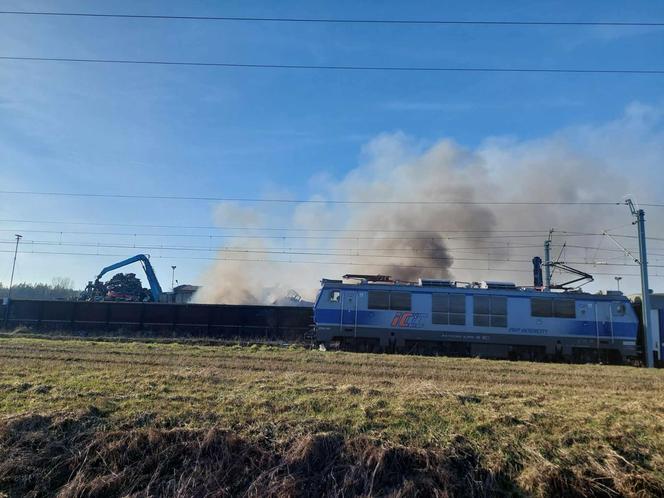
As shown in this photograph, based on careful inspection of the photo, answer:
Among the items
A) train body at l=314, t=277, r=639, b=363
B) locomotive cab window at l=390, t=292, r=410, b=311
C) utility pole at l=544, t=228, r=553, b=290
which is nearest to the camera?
train body at l=314, t=277, r=639, b=363

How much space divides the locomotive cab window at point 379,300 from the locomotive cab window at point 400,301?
22 centimetres

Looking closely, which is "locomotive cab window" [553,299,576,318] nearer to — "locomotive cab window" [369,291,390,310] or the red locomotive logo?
the red locomotive logo

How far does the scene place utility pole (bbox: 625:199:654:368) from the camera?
23.6 meters

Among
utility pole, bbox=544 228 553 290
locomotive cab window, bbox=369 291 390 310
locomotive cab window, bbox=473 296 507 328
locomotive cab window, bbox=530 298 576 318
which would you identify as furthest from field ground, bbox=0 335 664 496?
utility pole, bbox=544 228 553 290

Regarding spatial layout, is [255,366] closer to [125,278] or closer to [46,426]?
[46,426]

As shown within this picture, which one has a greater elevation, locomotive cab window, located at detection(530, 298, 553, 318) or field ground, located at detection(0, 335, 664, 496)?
locomotive cab window, located at detection(530, 298, 553, 318)

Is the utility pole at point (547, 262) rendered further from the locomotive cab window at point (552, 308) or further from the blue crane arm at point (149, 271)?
the blue crane arm at point (149, 271)

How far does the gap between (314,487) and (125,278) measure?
3605 cm

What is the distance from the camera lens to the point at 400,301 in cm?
2317

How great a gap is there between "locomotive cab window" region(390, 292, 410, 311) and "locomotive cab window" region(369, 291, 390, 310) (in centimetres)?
22

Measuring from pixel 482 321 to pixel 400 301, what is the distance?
150 inches

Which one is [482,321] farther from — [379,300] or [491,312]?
[379,300]

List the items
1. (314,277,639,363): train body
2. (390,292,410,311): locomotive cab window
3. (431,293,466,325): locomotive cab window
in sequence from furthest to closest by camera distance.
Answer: (390,292,410,311): locomotive cab window, (431,293,466,325): locomotive cab window, (314,277,639,363): train body

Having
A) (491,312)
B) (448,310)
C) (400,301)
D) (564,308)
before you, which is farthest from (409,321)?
(564,308)
